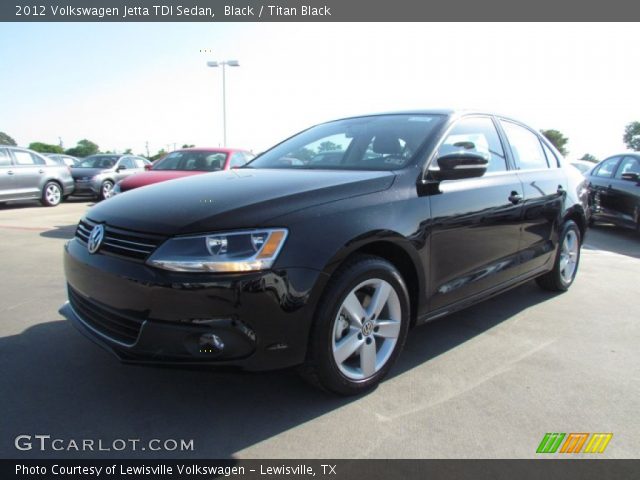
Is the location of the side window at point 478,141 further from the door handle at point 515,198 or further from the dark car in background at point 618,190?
the dark car in background at point 618,190

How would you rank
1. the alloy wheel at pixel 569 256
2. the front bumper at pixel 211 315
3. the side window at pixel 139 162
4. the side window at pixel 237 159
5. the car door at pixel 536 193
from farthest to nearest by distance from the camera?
the side window at pixel 139 162, the side window at pixel 237 159, the alloy wheel at pixel 569 256, the car door at pixel 536 193, the front bumper at pixel 211 315

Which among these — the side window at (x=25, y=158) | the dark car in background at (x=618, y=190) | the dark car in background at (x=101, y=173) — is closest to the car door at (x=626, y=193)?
the dark car in background at (x=618, y=190)

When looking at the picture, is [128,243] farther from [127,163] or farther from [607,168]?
[127,163]

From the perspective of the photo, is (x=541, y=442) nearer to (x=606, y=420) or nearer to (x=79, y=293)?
A: (x=606, y=420)

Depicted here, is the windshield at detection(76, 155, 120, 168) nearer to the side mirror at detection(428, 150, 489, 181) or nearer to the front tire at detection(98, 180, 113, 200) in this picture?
the front tire at detection(98, 180, 113, 200)

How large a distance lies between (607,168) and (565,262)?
5.69 meters

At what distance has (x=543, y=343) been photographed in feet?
11.2

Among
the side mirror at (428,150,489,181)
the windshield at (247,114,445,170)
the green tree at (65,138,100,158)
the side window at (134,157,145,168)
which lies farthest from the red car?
the green tree at (65,138,100,158)

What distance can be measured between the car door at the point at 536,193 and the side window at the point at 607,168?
18.1 ft

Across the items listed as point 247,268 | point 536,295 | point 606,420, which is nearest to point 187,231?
point 247,268

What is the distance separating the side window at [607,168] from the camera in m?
→ 8.94

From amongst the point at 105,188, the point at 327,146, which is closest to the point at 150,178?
the point at 327,146

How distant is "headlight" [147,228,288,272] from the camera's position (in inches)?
83.7

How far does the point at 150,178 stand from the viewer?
7.96m
